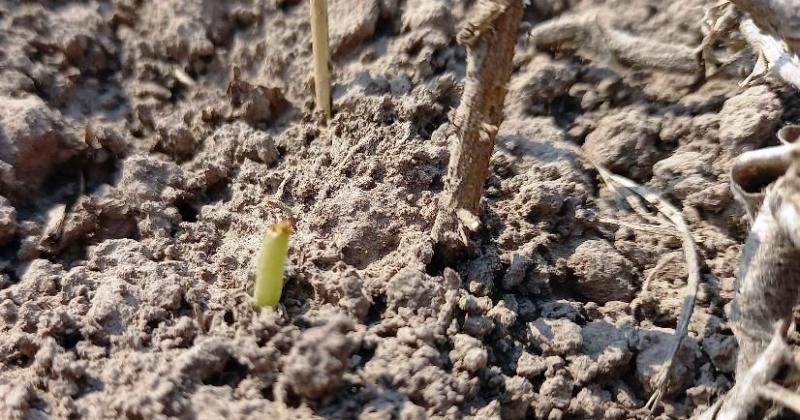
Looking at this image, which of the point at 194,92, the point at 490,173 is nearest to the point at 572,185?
the point at 490,173

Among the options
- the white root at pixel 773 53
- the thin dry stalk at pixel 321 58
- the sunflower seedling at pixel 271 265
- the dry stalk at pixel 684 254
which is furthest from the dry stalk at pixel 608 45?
the sunflower seedling at pixel 271 265

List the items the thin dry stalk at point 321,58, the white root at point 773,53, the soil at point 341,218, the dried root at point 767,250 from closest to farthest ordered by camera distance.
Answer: the dried root at point 767,250, the soil at point 341,218, the white root at point 773,53, the thin dry stalk at point 321,58

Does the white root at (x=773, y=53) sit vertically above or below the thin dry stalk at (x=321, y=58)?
below

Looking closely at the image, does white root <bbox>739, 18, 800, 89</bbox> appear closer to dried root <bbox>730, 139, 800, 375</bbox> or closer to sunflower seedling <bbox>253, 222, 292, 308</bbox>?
dried root <bbox>730, 139, 800, 375</bbox>

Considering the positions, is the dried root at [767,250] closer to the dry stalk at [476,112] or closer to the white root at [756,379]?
the white root at [756,379]

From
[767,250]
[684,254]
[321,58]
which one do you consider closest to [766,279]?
[767,250]

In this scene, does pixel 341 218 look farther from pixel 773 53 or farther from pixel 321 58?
pixel 773 53
